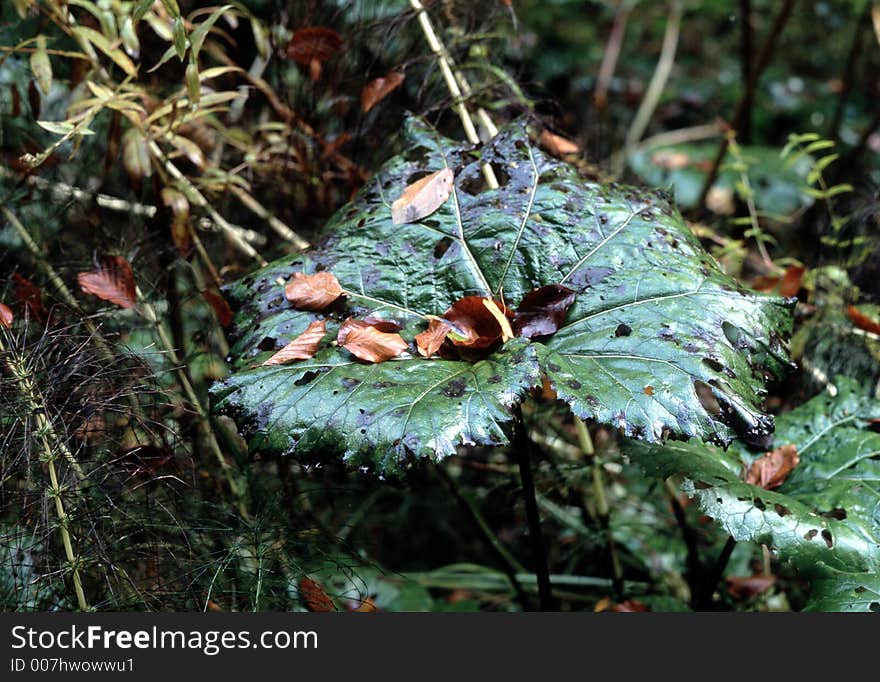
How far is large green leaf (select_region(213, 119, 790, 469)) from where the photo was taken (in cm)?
130

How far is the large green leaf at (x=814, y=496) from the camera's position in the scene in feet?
4.85

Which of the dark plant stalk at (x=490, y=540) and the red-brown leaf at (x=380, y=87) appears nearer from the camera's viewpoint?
the dark plant stalk at (x=490, y=540)

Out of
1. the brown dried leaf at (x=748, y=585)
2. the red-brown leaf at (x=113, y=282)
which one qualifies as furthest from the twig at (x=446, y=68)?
the brown dried leaf at (x=748, y=585)

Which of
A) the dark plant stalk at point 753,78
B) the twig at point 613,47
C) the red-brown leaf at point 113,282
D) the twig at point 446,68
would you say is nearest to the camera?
the red-brown leaf at point 113,282

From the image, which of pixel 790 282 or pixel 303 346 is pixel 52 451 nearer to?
pixel 303 346

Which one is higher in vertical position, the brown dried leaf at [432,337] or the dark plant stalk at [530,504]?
the brown dried leaf at [432,337]

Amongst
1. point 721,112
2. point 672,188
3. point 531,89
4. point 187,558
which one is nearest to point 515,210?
point 672,188

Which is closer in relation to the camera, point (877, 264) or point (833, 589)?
point (833, 589)

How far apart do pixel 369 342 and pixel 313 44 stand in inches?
46.7

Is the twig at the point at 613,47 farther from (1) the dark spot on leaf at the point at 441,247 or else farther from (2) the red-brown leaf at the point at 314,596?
(2) the red-brown leaf at the point at 314,596

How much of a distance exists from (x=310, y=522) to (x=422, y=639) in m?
0.76

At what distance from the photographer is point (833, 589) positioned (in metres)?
1.50

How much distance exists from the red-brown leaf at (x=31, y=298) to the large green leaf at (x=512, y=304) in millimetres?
482

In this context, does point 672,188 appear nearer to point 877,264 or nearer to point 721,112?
point 877,264
